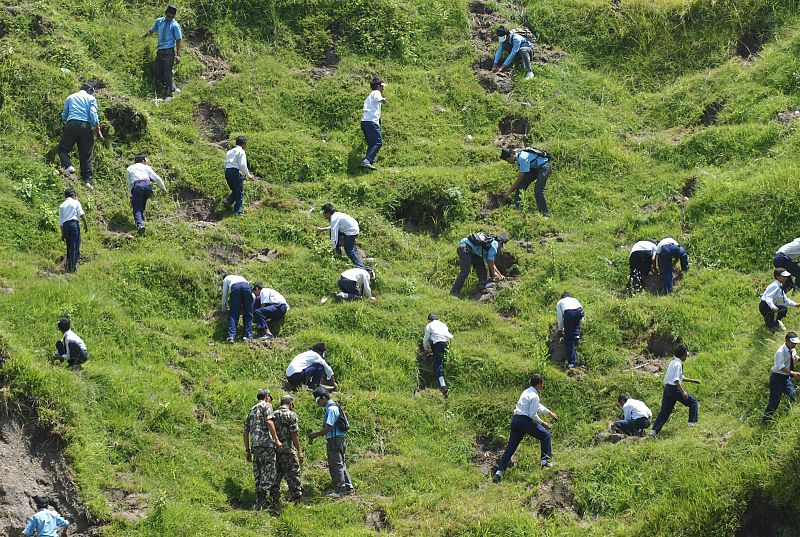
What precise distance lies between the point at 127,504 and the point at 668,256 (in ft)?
34.7

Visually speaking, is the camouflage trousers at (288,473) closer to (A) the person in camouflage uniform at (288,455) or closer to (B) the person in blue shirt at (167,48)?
(A) the person in camouflage uniform at (288,455)

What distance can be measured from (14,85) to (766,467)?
54.6 feet

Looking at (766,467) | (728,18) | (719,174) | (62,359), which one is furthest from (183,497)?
(728,18)

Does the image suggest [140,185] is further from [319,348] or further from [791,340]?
[791,340]

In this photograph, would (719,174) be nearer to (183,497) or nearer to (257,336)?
(257,336)

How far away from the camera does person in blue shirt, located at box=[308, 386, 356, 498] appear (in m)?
16.9

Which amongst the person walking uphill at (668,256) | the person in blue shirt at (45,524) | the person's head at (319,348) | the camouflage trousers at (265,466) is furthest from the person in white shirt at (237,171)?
the person in blue shirt at (45,524)

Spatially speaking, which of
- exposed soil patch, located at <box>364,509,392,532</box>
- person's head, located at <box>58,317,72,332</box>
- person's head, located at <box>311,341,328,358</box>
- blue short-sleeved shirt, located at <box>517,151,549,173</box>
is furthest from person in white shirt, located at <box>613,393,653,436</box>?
person's head, located at <box>58,317,72,332</box>

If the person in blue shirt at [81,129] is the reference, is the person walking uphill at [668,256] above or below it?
below

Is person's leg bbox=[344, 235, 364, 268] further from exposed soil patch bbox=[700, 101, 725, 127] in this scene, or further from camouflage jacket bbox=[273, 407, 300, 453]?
exposed soil patch bbox=[700, 101, 725, 127]

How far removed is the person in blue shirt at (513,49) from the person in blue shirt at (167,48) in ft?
24.8

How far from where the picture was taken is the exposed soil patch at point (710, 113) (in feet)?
86.6

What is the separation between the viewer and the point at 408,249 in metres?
23.2

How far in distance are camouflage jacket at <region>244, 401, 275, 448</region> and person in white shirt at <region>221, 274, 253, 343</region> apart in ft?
10.8
